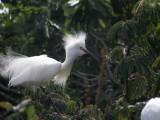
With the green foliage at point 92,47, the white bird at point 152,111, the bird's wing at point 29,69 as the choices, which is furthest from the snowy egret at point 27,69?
the white bird at point 152,111

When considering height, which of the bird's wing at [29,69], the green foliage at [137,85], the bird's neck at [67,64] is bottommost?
the green foliage at [137,85]

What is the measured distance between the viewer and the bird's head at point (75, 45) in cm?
600

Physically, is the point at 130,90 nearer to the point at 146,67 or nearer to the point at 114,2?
the point at 146,67

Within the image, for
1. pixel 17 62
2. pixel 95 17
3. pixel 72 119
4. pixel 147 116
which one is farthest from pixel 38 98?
pixel 95 17

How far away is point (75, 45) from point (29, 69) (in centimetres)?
81

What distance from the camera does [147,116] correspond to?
3.92m

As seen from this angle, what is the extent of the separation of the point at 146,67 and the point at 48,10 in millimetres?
3063

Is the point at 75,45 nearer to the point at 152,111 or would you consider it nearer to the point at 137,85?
the point at 137,85

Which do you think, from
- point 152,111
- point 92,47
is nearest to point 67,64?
point 92,47

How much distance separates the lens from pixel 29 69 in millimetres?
5535

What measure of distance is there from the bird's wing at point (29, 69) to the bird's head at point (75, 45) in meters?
0.41

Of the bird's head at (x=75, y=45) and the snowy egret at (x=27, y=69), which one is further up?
the bird's head at (x=75, y=45)

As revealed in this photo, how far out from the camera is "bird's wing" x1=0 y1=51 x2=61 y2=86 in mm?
5469

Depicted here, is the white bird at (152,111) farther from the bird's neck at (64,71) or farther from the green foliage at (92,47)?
the bird's neck at (64,71)
